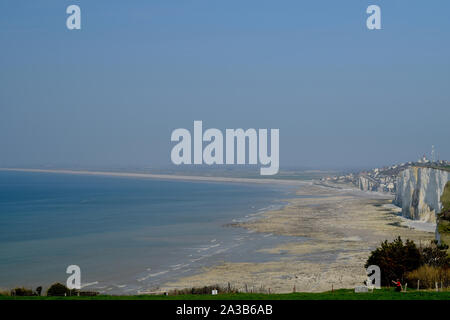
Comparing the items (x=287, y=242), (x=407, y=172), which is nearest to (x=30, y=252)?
(x=287, y=242)

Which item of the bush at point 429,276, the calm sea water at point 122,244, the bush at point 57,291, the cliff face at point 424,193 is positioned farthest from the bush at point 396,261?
the cliff face at point 424,193

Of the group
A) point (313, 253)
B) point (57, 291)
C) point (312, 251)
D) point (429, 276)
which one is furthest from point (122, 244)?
point (429, 276)

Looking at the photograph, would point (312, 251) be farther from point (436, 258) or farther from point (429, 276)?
point (429, 276)

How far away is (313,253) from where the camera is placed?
37.7m

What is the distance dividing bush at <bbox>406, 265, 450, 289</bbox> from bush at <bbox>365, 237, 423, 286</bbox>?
582 mm

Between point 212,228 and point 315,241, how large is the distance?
12683mm

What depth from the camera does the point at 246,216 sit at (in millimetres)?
64062

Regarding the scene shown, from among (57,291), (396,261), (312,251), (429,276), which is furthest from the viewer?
(312,251)

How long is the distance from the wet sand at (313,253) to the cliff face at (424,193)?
95.8 inches

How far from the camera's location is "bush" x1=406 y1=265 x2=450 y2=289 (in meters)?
23.6

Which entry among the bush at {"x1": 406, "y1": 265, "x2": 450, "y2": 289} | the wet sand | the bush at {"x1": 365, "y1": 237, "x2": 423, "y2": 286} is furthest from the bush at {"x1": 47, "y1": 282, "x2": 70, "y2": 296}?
the bush at {"x1": 406, "y1": 265, "x2": 450, "y2": 289}

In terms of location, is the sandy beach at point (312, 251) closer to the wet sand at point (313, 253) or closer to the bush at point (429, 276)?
the wet sand at point (313, 253)

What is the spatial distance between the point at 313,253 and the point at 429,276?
45.8ft
